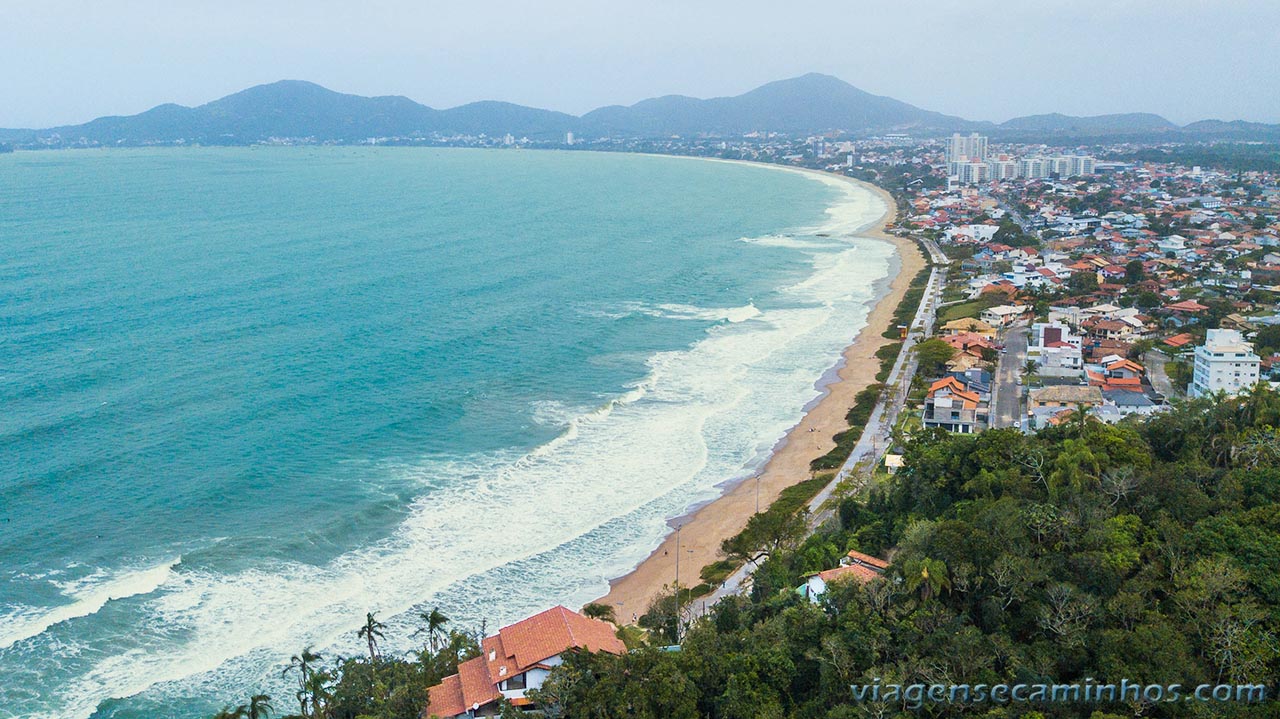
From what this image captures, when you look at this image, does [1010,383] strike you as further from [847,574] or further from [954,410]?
[847,574]

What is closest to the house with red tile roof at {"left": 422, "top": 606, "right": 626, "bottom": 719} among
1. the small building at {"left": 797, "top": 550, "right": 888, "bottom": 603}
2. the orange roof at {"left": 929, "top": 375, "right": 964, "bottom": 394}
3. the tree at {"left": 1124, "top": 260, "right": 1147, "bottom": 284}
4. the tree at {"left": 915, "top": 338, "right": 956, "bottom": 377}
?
the small building at {"left": 797, "top": 550, "right": 888, "bottom": 603}

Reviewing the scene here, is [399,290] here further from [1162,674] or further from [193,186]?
[193,186]

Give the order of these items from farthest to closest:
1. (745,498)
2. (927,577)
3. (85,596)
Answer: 1. (745,498)
2. (85,596)
3. (927,577)

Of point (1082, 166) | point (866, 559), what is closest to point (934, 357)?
point (866, 559)

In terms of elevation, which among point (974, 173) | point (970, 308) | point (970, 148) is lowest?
point (970, 308)

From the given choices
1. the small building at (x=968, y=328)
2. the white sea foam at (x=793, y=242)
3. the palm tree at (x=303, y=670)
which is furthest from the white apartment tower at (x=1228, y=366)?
the white sea foam at (x=793, y=242)
